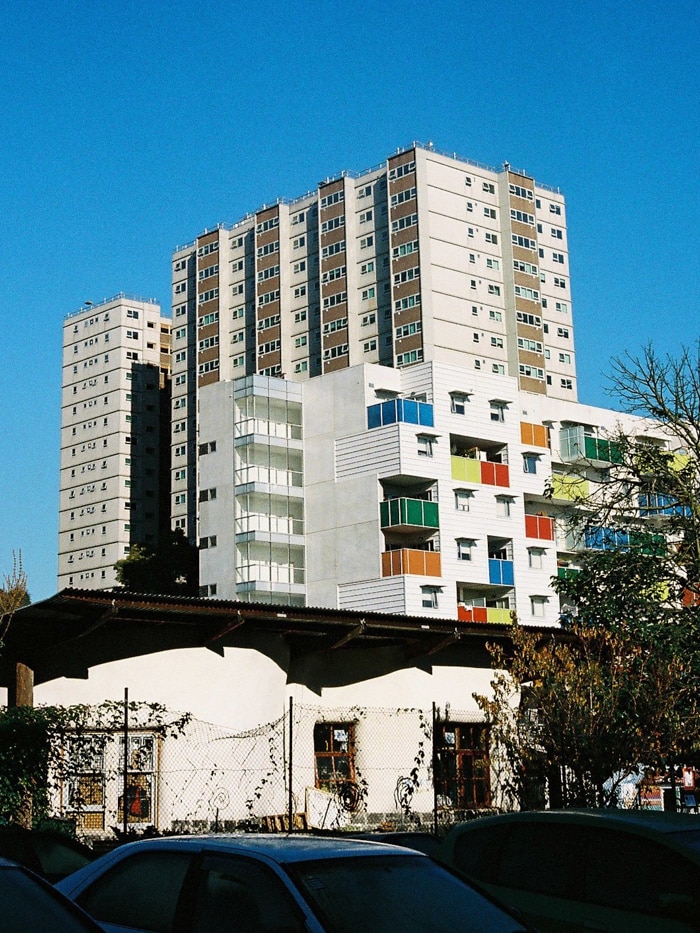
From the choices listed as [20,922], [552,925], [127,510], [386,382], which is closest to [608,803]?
[552,925]

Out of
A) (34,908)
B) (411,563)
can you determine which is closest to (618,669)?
(34,908)

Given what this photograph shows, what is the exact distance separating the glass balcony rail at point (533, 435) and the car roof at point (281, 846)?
7295 cm

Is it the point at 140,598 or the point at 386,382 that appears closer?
the point at 140,598

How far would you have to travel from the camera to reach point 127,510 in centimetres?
12281

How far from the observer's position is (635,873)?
8758 mm

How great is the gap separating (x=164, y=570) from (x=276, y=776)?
69110 mm

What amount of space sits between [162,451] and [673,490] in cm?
10367

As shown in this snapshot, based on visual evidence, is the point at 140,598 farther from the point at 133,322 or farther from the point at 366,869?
the point at 133,322

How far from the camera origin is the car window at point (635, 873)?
8.47m

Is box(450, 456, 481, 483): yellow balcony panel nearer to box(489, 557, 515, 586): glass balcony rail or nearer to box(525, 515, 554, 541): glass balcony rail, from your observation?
box(525, 515, 554, 541): glass balcony rail

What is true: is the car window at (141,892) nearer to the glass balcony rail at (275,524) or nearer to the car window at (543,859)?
the car window at (543,859)

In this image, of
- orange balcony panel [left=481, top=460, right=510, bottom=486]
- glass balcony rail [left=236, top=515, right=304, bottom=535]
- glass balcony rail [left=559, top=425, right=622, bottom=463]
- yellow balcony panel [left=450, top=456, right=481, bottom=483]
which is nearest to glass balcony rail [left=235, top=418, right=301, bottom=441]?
glass balcony rail [left=236, top=515, right=304, bottom=535]

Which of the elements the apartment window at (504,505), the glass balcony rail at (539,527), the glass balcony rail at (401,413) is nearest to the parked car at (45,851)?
the glass balcony rail at (401,413)

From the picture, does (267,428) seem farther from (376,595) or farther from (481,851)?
(481,851)
